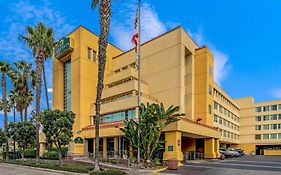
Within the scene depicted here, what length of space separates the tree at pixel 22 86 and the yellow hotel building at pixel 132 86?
5235mm

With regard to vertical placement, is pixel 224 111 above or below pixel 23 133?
above

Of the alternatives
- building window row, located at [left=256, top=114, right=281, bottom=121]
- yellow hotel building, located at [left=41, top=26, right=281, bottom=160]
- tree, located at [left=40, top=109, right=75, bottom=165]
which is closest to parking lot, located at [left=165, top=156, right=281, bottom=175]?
yellow hotel building, located at [left=41, top=26, right=281, bottom=160]

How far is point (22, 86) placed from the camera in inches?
2095

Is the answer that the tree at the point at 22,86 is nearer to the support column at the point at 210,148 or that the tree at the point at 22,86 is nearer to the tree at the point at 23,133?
the tree at the point at 23,133

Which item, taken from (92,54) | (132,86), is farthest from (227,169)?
(92,54)

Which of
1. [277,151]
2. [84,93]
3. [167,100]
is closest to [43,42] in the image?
[84,93]

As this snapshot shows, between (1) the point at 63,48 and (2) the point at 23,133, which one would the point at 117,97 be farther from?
(2) the point at 23,133

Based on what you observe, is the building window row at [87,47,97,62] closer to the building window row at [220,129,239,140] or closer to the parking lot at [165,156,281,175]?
the parking lot at [165,156,281,175]

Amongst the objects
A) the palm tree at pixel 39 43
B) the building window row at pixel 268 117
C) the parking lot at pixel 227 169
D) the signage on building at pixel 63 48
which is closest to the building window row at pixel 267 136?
the building window row at pixel 268 117

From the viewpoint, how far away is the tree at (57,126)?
1057 inches

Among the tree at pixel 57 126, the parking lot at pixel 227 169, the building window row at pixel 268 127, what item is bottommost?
the building window row at pixel 268 127

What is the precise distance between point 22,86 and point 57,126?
98.5 ft

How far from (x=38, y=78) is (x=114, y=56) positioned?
2057cm

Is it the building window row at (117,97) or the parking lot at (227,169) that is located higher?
the building window row at (117,97)
